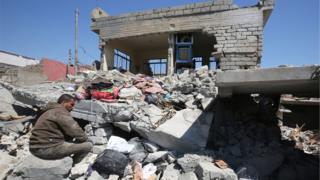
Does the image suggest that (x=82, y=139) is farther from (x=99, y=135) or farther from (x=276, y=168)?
(x=276, y=168)

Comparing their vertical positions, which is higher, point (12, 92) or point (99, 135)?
point (12, 92)

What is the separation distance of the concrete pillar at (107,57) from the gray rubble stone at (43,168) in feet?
33.9

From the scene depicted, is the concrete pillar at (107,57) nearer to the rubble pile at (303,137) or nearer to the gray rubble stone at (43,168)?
the rubble pile at (303,137)

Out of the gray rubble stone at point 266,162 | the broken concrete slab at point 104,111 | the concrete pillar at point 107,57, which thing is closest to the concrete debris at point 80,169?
the broken concrete slab at point 104,111

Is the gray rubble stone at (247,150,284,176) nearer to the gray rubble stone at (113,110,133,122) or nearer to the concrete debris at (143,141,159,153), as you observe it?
the concrete debris at (143,141,159,153)

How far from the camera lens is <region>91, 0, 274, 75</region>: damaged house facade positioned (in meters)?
10.5

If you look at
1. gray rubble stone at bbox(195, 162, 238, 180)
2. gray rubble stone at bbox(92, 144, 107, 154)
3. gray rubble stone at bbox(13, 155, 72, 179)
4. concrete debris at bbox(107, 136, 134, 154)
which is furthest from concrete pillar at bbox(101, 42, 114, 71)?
gray rubble stone at bbox(195, 162, 238, 180)

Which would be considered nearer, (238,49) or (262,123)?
(262,123)

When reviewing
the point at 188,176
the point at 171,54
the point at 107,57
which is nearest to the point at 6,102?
the point at 188,176

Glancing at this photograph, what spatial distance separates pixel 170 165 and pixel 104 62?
32.8ft

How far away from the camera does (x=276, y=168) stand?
483cm

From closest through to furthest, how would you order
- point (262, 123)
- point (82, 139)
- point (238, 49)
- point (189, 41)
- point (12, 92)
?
point (82, 139), point (262, 123), point (12, 92), point (238, 49), point (189, 41)

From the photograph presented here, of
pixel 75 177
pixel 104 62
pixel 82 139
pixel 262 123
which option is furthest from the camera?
pixel 104 62

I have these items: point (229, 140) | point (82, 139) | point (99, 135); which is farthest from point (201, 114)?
point (82, 139)
